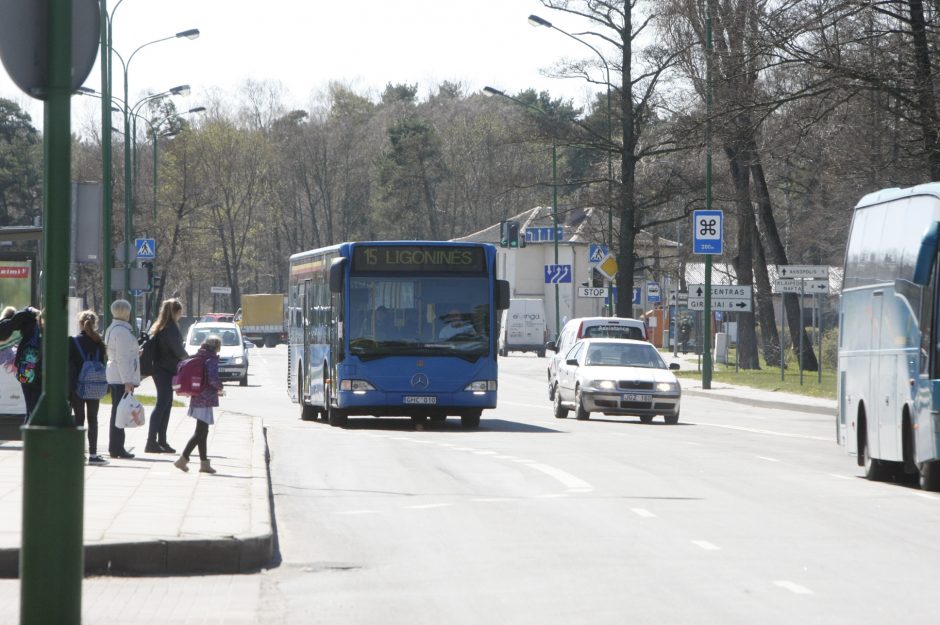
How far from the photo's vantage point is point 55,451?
22.7 feet

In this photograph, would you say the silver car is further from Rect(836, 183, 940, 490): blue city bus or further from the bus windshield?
Rect(836, 183, 940, 490): blue city bus

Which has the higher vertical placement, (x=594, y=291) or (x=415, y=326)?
(x=594, y=291)

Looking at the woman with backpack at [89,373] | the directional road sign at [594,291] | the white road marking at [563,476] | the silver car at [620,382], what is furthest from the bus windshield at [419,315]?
the directional road sign at [594,291]

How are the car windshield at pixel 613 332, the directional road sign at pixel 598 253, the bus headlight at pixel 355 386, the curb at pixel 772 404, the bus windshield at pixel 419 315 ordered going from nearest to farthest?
1. the bus headlight at pixel 355 386
2. the bus windshield at pixel 419 315
3. the curb at pixel 772 404
4. the car windshield at pixel 613 332
5. the directional road sign at pixel 598 253

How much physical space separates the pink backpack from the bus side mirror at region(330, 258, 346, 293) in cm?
918

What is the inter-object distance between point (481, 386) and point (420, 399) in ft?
3.32

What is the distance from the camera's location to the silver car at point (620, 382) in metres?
28.6

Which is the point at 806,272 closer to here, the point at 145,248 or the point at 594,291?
the point at 594,291

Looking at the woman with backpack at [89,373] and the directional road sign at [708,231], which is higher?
the directional road sign at [708,231]

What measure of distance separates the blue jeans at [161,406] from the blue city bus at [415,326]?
6.91 meters

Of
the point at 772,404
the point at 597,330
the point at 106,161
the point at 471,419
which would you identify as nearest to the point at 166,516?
the point at 471,419

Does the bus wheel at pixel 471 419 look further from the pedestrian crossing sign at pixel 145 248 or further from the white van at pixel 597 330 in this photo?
the pedestrian crossing sign at pixel 145 248

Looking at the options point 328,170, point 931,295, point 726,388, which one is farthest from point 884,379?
point 328,170

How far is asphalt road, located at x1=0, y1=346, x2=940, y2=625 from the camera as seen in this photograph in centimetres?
856
